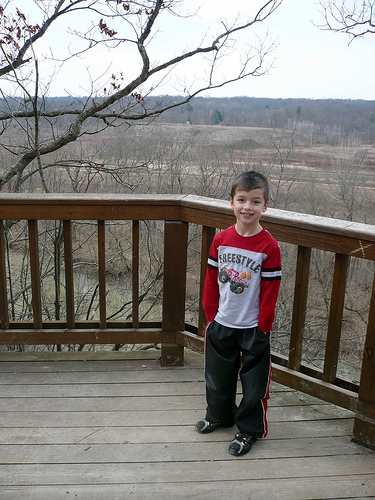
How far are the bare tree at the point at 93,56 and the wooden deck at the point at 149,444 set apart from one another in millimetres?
2779

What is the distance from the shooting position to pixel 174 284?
2.61 meters

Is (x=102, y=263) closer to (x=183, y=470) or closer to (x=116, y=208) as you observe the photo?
(x=116, y=208)

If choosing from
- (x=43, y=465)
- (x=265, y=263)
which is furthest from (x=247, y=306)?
(x=43, y=465)

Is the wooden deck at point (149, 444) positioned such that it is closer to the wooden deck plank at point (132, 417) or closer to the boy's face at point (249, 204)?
the wooden deck plank at point (132, 417)

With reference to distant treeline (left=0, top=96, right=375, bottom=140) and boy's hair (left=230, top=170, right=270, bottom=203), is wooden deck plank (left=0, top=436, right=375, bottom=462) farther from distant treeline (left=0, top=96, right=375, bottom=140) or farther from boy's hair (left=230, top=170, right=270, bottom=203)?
distant treeline (left=0, top=96, right=375, bottom=140)

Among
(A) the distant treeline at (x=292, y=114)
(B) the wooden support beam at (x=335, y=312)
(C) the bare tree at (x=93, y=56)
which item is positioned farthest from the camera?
(A) the distant treeline at (x=292, y=114)

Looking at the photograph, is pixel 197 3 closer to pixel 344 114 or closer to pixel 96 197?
pixel 96 197

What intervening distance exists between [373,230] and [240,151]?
9.45 m

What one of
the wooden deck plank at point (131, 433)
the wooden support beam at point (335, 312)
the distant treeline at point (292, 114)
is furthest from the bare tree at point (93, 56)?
the wooden support beam at point (335, 312)

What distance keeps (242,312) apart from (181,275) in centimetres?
73

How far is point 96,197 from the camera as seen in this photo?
8.14 ft

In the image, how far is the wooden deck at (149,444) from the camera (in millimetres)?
1735

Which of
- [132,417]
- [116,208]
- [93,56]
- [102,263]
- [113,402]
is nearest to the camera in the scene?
[132,417]

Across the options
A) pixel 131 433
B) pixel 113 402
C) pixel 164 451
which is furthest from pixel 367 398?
pixel 113 402
